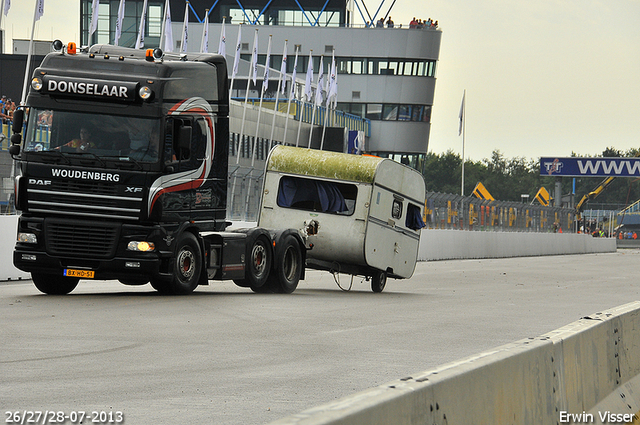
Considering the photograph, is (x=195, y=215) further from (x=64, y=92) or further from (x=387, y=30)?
(x=387, y=30)

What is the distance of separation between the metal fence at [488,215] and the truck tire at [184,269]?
17052 mm

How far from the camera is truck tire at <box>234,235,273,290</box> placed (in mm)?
17750

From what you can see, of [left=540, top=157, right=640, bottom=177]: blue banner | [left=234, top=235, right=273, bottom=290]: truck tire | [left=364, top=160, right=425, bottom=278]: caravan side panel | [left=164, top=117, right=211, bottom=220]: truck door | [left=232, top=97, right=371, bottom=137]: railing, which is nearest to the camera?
[left=164, top=117, right=211, bottom=220]: truck door

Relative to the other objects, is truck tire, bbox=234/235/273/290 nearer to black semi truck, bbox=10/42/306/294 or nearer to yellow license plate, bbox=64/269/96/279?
black semi truck, bbox=10/42/306/294

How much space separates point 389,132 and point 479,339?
7677 centimetres

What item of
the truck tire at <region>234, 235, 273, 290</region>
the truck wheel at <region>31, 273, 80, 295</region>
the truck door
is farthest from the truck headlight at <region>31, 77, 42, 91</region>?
the truck tire at <region>234, 235, 273, 290</region>

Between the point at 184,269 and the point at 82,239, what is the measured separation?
1.76m

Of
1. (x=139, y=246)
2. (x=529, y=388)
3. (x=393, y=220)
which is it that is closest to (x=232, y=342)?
(x=139, y=246)

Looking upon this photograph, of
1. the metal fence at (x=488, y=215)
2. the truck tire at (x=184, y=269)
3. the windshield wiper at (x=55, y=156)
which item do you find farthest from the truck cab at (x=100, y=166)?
the metal fence at (x=488, y=215)

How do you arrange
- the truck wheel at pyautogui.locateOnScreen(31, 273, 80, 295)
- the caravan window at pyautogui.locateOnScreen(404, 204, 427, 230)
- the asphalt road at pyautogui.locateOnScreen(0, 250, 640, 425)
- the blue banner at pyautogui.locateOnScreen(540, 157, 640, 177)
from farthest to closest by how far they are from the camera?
the blue banner at pyautogui.locateOnScreen(540, 157, 640, 177), the caravan window at pyautogui.locateOnScreen(404, 204, 427, 230), the truck wheel at pyautogui.locateOnScreen(31, 273, 80, 295), the asphalt road at pyautogui.locateOnScreen(0, 250, 640, 425)

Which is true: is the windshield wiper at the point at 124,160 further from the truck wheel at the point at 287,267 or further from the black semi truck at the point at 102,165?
the truck wheel at the point at 287,267

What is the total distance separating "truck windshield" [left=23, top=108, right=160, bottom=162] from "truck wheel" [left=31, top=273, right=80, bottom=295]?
2.34 meters

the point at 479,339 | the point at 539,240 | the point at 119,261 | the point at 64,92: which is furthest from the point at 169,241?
the point at 539,240

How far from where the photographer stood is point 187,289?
54.6 feet
